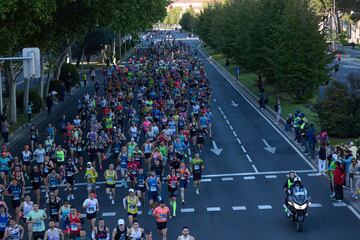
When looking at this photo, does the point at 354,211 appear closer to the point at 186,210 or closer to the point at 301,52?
the point at 186,210

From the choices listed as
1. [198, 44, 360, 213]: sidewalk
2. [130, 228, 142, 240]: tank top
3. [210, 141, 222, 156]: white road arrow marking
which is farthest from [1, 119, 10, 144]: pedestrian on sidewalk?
[130, 228, 142, 240]: tank top

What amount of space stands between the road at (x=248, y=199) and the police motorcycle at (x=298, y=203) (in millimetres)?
366

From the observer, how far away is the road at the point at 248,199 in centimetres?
1738

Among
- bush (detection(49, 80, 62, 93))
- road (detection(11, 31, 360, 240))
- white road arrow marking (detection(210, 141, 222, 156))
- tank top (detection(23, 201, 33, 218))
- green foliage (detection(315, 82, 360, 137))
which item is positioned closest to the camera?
tank top (detection(23, 201, 33, 218))

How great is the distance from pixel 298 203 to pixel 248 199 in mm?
3717

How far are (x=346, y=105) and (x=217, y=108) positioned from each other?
44.9 ft

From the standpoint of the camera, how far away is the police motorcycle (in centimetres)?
1706

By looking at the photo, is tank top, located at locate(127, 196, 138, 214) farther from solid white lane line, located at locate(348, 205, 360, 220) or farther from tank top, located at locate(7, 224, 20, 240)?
solid white lane line, located at locate(348, 205, 360, 220)

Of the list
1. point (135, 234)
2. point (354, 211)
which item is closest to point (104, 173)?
point (135, 234)

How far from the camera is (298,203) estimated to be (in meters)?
17.0

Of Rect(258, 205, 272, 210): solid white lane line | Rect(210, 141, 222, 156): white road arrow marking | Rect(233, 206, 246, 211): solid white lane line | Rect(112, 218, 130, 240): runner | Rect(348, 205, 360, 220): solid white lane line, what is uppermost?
Rect(112, 218, 130, 240): runner

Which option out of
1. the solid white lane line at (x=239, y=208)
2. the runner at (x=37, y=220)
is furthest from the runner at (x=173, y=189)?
the runner at (x=37, y=220)

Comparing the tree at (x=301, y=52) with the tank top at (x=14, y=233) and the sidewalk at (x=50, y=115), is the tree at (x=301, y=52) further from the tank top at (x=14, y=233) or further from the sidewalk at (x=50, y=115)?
the tank top at (x=14, y=233)

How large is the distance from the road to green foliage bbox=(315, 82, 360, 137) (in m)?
2.40
